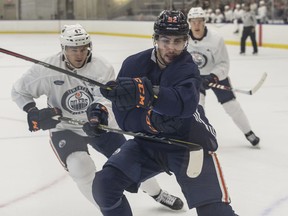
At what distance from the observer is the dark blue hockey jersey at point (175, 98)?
1.94m

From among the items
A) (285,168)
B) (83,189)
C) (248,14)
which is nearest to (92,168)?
(83,189)

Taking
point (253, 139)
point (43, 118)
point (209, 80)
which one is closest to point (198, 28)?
point (209, 80)

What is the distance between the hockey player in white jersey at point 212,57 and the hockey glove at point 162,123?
192 centimetres

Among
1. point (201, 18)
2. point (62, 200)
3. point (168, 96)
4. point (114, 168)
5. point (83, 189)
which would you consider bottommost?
point (62, 200)

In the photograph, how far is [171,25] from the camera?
2033 mm

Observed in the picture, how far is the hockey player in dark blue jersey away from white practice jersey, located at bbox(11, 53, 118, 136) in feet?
1.87

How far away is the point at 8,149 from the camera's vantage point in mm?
4121

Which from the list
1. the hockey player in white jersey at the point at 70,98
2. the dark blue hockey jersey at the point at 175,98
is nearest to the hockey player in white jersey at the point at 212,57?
the hockey player in white jersey at the point at 70,98

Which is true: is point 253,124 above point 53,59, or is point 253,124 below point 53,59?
below

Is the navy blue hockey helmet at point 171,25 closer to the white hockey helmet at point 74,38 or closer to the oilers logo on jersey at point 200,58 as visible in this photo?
the white hockey helmet at point 74,38

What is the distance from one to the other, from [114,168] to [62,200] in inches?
40.3

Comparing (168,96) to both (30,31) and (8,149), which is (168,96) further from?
(30,31)

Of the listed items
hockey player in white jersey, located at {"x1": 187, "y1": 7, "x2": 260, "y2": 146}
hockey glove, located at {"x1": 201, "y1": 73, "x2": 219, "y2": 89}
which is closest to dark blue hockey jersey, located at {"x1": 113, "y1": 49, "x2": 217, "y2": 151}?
hockey glove, located at {"x1": 201, "y1": 73, "x2": 219, "y2": 89}

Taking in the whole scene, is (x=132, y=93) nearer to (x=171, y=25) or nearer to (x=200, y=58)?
(x=171, y=25)
